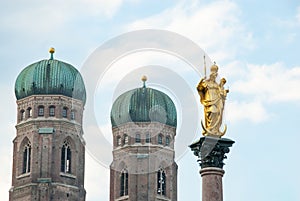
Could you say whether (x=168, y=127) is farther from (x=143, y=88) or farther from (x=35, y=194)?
(x=35, y=194)

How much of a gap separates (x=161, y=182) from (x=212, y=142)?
278 ft

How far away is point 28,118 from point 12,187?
8.21 metres

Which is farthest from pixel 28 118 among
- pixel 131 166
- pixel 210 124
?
pixel 210 124

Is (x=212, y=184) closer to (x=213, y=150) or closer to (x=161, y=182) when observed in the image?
(x=213, y=150)

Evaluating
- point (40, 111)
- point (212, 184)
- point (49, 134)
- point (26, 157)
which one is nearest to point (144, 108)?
point (40, 111)

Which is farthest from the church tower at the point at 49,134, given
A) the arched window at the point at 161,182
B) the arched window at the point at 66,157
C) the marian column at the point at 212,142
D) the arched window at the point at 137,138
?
the marian column at the point at 212,142

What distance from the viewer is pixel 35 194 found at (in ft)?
370

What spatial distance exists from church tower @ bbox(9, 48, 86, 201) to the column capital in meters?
72.8

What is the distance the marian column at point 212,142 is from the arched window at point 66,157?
74.6m

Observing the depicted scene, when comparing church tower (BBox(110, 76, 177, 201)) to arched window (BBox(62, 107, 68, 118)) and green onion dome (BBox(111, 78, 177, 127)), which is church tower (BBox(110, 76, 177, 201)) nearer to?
green onion dome (BBox(111, 78, 177, 127))

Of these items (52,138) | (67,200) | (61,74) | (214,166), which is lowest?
(214,166)

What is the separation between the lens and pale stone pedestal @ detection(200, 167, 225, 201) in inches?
1601

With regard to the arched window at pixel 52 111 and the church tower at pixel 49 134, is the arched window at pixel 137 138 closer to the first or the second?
the church tower at pixel 49 134

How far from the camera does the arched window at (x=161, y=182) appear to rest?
125 metres
